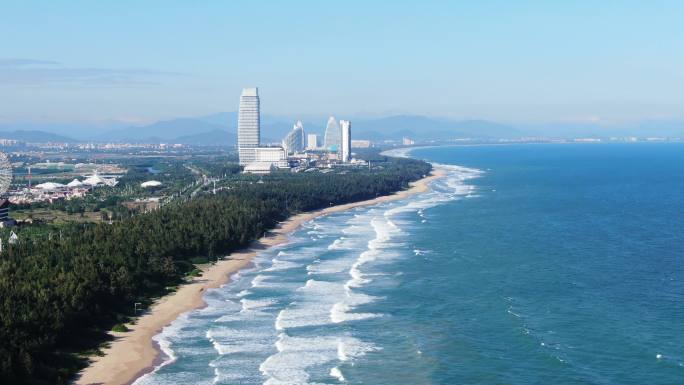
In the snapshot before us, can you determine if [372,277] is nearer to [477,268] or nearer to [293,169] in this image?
[477,268]

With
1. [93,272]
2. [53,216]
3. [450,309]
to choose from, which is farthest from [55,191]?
[450,309]

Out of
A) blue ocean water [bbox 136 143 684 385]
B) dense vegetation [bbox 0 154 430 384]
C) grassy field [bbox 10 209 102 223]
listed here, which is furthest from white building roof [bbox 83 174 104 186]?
blue ocean water [bbox 136 143 684 385]

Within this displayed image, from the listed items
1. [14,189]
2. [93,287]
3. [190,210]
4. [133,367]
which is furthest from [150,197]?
[133,367]

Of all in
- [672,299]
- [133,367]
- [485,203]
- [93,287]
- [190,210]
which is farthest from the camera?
[485,203]

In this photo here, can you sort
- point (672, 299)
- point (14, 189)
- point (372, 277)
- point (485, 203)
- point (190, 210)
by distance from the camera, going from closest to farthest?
point (672, 299)
point (372, 277)
point (190, 210)
point (485, 203)
point (14, 189)

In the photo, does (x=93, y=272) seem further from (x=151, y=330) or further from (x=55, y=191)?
(x=55, y=191)
